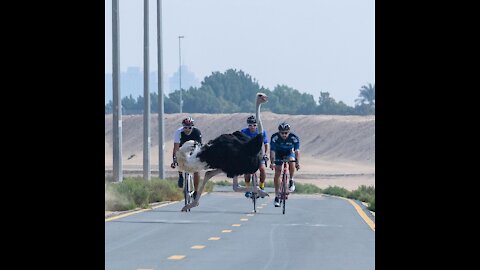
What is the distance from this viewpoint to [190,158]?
8.48m

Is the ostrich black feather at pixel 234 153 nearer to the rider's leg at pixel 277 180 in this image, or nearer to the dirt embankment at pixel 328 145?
the rider's leg at pixel 277 180

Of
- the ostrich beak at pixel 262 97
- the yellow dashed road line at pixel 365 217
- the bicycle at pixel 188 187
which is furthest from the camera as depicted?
the yellow dashed road line at pixel 365 217

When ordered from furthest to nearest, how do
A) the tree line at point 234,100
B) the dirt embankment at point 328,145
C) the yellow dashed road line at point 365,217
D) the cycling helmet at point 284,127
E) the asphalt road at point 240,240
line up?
the dirt embankment at point 328,145, the tree line at point 234,100, the yellow dashed road line at point 365,217, the asphalt road at point 240,240, the cycling helmet at point 284,127

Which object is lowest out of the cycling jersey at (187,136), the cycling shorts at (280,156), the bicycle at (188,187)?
the bicycle at (188,187)

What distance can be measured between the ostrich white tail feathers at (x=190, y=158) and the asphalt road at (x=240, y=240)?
12008 millimetres

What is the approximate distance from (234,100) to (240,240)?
58351 mm

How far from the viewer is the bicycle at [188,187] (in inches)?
338

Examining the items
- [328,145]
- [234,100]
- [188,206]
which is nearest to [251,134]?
[188,206]

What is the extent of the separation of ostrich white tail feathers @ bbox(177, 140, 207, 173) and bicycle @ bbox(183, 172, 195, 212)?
13 centimetres

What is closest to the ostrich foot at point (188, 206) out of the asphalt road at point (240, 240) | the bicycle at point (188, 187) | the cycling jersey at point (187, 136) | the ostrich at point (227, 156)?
the ostrich at point (227, 156)

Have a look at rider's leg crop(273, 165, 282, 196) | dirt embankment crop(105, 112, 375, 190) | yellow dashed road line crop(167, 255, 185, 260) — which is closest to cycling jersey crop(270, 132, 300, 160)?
rider's leg crop(273, 165, 282, 196)
